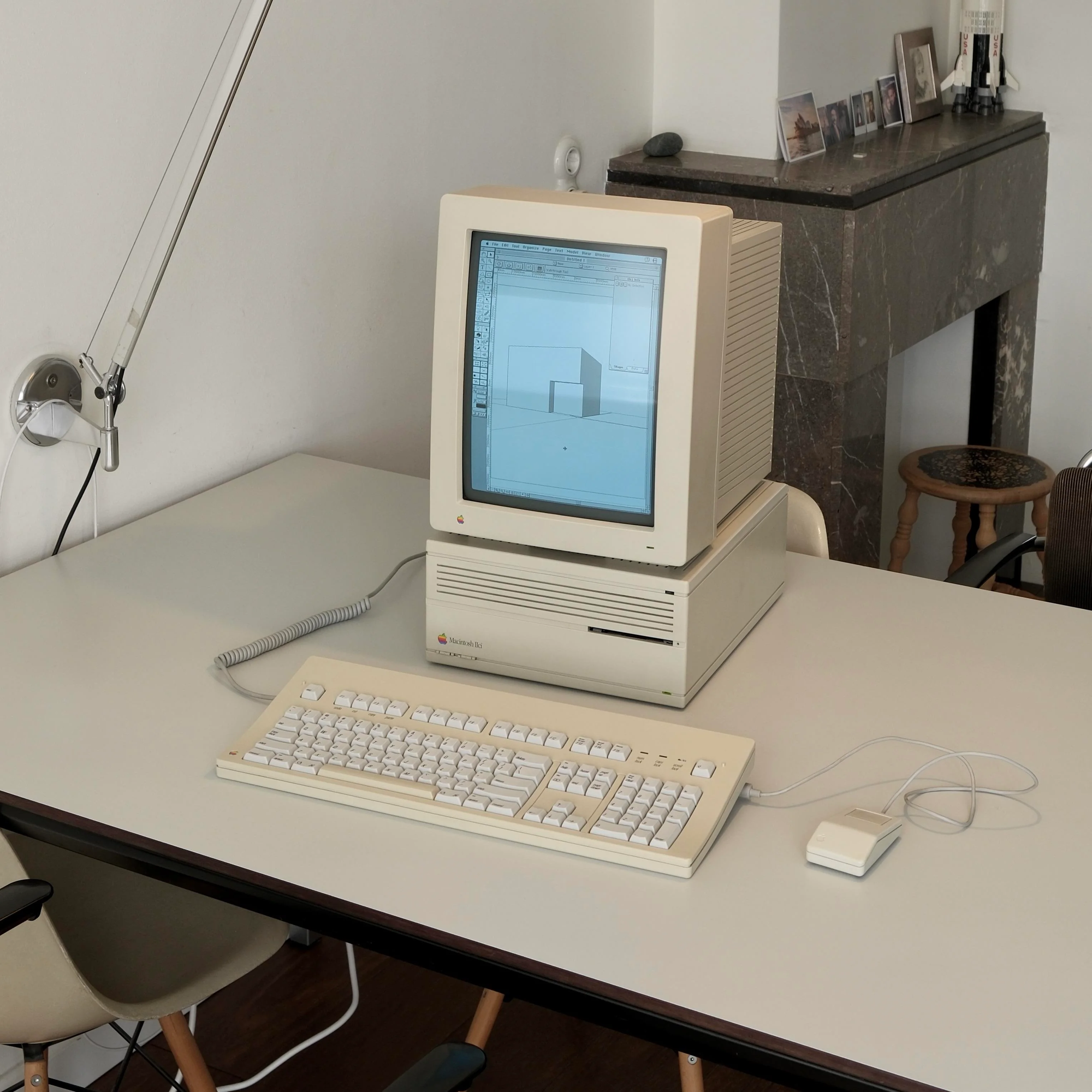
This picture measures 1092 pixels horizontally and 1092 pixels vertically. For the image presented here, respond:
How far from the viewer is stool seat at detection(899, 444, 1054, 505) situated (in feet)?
10.1

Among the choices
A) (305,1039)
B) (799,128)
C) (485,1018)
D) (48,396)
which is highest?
(799,128)

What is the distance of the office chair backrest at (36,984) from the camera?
123cm

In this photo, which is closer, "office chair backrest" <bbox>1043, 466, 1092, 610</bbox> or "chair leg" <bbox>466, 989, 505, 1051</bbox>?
"chair leg" <bbox>466, 989, 505, 1051</bbox>

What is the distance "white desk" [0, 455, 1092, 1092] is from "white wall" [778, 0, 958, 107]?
5.03 ft

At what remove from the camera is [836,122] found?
3.00 m

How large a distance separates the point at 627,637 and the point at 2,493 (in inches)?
33.0

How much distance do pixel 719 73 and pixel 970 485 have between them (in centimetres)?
107

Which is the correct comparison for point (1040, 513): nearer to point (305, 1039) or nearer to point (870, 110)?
point (870, 110)

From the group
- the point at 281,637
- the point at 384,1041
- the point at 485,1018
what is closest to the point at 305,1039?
the point at 384,1041

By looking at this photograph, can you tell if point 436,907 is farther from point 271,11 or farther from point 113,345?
point 271,11

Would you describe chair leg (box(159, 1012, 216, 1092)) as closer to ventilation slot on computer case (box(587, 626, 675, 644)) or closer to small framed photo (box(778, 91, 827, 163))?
ventilation slot on computer case (box(587, 626, 675, 644))

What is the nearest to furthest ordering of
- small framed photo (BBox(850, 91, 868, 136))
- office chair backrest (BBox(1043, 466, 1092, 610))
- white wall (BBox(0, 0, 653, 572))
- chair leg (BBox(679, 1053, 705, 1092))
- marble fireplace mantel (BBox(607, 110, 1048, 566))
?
chair leg (BBox(679, 1053, 705, 1092)), white wall (BBox(0, 0, 653, 572)), office chair backrest (BBox(1043, 466, 1092, 610)), marble fireplace mantel (BBox(607, 110, 1048, 566)), small framed photo (BBox(850, 91, 868, 136))

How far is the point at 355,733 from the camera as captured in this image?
4.11ft

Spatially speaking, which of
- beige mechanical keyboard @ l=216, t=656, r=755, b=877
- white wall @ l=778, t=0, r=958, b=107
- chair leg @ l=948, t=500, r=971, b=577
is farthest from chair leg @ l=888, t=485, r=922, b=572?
beige mechanical keyboard @ l=216, t=656, r=755, b=877
